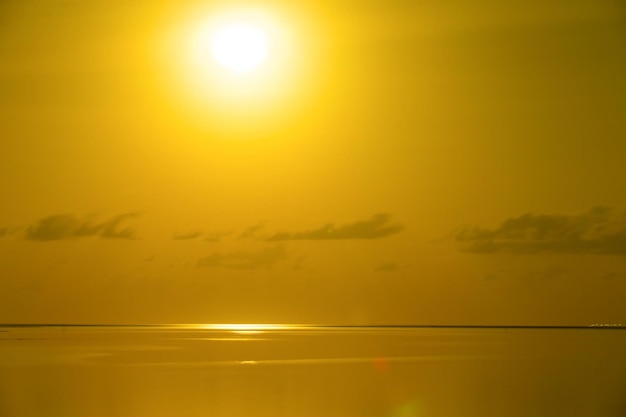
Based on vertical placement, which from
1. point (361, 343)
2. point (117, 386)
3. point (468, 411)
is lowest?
point (468, 411)

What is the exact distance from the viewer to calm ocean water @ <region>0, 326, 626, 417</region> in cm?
830

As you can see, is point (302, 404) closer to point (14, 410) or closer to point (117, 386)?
point (117, 386)

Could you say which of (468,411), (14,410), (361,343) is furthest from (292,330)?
(14,410)

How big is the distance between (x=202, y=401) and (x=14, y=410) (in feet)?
6.29

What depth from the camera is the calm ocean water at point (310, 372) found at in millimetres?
8305

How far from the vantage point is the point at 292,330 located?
1066 centimetres

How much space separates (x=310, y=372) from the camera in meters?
9.38

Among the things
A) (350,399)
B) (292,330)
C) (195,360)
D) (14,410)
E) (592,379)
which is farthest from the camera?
(292,330)

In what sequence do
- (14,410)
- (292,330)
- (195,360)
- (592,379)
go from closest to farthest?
(14,410) < (592,379) < (195,360) < (292,330)

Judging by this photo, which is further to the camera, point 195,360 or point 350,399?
point 195,360

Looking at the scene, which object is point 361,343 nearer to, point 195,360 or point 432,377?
point 432,377

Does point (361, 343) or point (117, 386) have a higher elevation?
point (361, 343)

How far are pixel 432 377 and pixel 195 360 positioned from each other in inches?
118

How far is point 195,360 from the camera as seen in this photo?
9938mm
